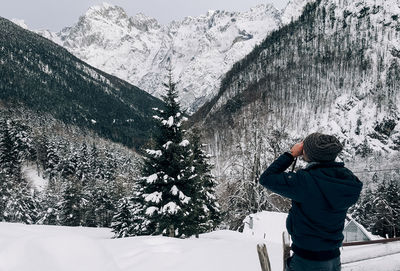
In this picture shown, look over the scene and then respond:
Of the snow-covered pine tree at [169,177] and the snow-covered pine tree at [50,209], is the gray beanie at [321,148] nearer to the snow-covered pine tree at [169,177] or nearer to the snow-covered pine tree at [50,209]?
the snow-covered pine tree at [169,177]

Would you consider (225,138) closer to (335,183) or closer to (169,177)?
(169,177)

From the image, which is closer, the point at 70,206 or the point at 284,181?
the point at 284,181

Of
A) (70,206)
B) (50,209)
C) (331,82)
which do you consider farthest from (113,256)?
(331,82)

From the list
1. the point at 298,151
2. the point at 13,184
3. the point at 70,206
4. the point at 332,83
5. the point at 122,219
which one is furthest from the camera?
the point at 332,83

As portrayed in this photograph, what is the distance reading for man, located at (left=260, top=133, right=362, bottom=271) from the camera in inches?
104

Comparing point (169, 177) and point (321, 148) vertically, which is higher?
point (321, 148)

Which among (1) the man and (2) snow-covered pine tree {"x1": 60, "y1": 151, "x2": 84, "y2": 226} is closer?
(1) the man

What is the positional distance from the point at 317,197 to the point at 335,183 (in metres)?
0.18

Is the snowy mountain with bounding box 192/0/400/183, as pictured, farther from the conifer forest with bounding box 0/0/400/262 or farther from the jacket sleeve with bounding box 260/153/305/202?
the jacket sleeve with bounding box 260/153/305/202

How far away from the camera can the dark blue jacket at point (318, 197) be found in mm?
2648

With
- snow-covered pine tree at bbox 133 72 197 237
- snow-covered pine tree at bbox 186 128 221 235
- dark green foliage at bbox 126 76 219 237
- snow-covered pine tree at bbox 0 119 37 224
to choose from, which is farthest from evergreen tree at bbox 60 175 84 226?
snow-covered pine tree at bbox 133 72 197 237

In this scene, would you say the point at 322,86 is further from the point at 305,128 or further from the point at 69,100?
the point at 69,100

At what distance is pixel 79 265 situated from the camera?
19.4 feet

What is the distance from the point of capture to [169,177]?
55.8ft
